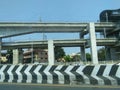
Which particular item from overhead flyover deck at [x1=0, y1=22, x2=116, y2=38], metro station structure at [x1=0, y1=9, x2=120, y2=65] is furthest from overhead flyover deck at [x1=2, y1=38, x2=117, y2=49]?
overhead flyover deck at [x1=0, y1=22, x2=116, y2=38]

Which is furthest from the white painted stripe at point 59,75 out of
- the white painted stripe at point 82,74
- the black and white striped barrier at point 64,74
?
the white painted stripe at point 82,74

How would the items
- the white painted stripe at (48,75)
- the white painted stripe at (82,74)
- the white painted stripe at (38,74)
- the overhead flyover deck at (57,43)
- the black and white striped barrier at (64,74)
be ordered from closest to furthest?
the black and white striped barrier at (64,74) < the white painted stripe at (82,74) < the white painted stripe at (48,75) < the white painted stripe at (38,74) < the overhead flyover deck at (57,43)

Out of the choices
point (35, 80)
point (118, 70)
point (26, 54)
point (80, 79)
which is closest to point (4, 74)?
point (35, 80)

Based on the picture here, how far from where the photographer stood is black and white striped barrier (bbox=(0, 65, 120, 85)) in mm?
18344

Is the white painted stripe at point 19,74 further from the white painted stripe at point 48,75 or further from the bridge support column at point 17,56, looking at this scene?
the bridge support column at point 17,56

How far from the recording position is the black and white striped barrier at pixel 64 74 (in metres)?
18.3

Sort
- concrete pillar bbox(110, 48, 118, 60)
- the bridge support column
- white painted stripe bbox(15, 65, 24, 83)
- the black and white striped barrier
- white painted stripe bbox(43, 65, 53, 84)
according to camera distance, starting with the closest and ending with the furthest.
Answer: the black and white striped barrier
white painted stripe bbox(43, 65, 53, 84)
white painted stripe bbox(15, 65, 24, 83)
the bridge support column
concrete pillar bbox(110, 48, 118, 60)

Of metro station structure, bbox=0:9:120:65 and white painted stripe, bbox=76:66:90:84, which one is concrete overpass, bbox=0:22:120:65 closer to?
metro station structure, bbox=0:9:120:65

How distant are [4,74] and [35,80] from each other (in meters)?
3.29

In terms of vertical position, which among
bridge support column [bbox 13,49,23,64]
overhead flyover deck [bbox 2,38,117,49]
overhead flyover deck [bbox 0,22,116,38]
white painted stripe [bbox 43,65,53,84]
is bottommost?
white painted stripe [bbox 43,65,53,84]

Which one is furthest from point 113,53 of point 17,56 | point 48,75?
point 48,75

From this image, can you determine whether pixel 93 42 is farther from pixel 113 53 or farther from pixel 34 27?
pixel 113 53

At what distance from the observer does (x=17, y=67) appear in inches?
869

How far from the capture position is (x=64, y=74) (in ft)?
64.3
